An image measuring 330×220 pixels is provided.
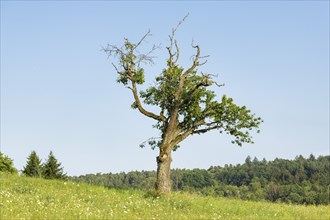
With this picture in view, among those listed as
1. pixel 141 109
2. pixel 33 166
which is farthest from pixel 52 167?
pixel 141 109

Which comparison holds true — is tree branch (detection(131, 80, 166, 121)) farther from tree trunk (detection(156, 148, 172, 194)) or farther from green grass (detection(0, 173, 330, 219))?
green grass (detection(0, 173, 330, 219))

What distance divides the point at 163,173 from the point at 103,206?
385 inches

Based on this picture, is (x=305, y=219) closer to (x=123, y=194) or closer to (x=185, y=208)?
(x=185, y=208)

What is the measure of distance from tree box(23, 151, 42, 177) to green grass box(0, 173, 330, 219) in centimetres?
4604

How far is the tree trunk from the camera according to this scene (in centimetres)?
2916

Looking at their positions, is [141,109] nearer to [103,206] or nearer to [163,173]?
[163,173]

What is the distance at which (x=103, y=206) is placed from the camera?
65.4 feet

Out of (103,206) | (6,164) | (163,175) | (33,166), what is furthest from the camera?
(33,166)

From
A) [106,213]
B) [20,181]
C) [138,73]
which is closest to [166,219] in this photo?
[106,213]

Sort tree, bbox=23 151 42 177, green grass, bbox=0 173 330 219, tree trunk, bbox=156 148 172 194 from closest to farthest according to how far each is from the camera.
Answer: green grass, bbox=0 173 330 219 < tree trunk, bbox=156 148 172 194 < tree, bbox=23 151 42 177

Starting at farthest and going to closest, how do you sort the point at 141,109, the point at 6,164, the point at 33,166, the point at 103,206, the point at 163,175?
the point at 33,166, the point at 6,164, the point at 141,109, the point at 163,175, the point at 103,206

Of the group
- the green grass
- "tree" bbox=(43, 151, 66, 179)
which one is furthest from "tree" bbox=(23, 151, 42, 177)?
the green grass

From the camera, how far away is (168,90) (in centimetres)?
3177

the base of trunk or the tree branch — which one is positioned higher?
the tree branch
